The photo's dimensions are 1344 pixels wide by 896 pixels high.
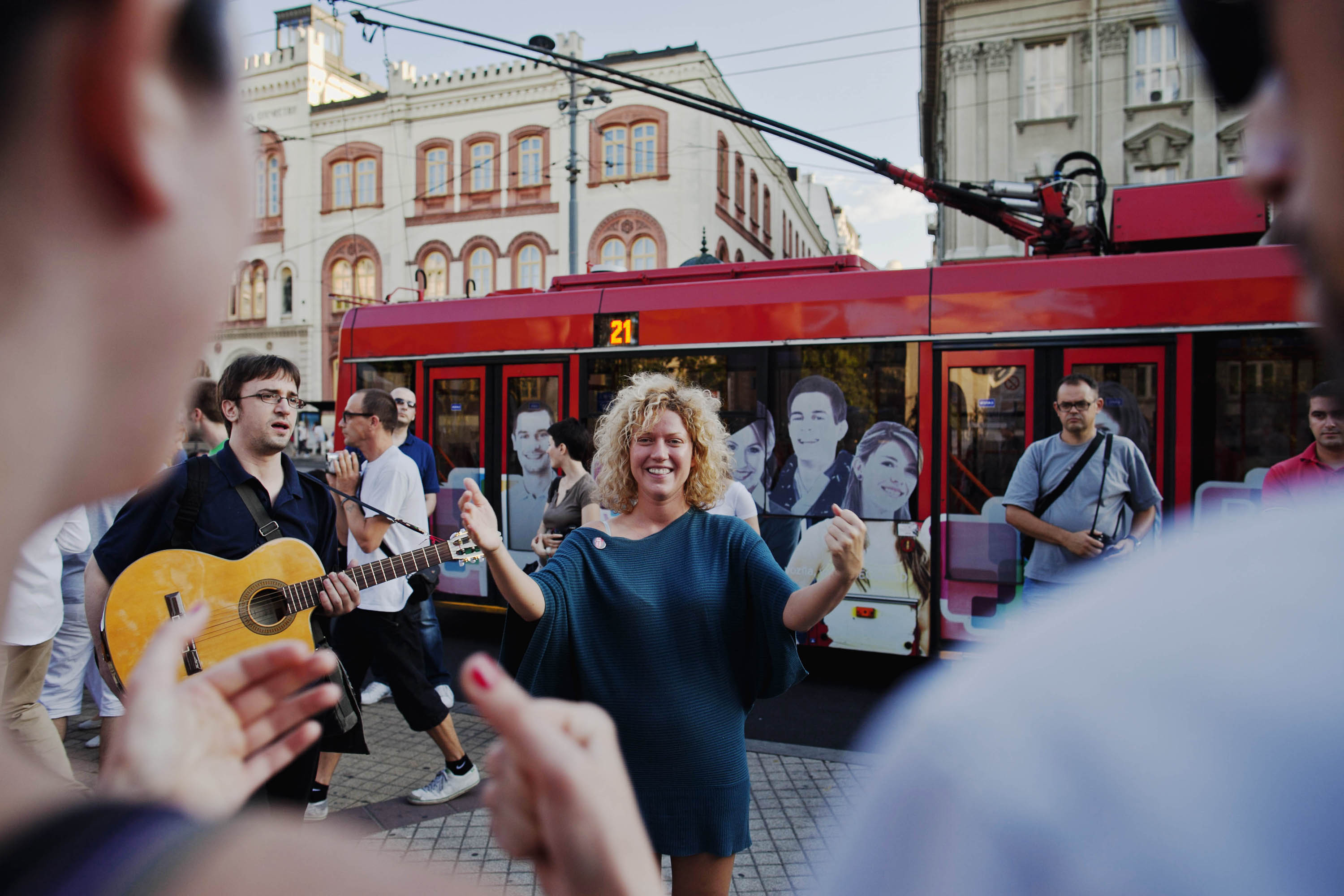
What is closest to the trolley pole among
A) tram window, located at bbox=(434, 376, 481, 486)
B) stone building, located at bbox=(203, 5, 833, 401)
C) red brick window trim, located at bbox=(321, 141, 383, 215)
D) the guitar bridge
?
stone building, located at bbox=(203, 5, 833, 401)

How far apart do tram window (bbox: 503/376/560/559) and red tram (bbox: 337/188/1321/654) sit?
2 cm

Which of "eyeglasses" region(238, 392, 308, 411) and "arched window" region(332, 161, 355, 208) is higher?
"arched window" region(332, 161, 355, 208)

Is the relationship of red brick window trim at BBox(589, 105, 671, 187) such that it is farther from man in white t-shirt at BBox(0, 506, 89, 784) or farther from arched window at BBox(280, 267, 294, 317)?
man in white t-shirt at BBox(0, 506, 89, 784)

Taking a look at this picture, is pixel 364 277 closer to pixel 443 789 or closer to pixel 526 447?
pixel 526 447

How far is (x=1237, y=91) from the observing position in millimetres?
601

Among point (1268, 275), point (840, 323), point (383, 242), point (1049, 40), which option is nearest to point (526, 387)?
point (840, 323)

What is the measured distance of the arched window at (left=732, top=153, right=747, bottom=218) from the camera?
30797mm

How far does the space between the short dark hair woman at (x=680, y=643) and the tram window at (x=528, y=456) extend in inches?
192

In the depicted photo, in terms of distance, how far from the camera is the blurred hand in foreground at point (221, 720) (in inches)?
30.3

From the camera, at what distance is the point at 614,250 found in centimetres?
2716

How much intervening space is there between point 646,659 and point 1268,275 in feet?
18.3

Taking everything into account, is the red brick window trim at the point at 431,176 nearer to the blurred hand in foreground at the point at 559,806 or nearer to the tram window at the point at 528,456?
the tram window at the point at 528,456

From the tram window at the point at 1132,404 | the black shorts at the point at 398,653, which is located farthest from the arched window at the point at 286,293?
the tram window at the point at 1132,404

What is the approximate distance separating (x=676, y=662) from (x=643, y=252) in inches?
997
